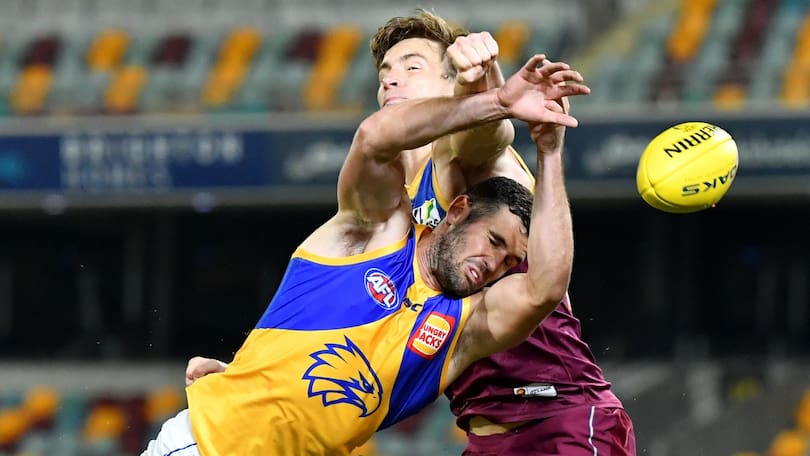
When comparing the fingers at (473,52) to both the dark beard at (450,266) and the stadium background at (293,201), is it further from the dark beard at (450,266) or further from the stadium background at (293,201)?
the stadium background at (293,201)

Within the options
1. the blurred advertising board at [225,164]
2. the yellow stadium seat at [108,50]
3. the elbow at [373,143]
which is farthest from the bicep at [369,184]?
the yellow stadium seat at [108,50]

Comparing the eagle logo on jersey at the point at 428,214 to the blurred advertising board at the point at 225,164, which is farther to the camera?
the blurred advertising board at the point at 225,164

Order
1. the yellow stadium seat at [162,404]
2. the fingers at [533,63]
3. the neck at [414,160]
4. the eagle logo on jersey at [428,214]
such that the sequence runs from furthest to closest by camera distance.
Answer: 1. the yellow stadium seat at [162,404]
2. the neck at [414,160]
3. the eagle logo on jersey at [428,214]
4. the fingers at [533,63]

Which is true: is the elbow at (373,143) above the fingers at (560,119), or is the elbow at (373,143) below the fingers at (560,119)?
below

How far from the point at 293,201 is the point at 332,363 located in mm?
10131

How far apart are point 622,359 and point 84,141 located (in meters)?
5.96

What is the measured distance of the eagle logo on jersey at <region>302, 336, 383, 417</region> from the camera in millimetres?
4816

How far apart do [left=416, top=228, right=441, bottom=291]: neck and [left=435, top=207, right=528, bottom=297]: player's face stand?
0.04m

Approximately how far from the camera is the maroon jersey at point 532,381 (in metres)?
5.36

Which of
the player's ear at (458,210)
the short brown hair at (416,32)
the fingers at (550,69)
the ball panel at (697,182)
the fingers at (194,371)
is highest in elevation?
the fingers at (550,69)

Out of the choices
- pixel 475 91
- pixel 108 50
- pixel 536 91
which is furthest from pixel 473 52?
pixel 108 50

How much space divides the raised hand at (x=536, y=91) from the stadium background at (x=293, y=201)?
8739 mm

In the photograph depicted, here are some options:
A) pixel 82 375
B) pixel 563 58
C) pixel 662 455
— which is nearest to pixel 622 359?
pixel 662 455

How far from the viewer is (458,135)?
5340 mm
